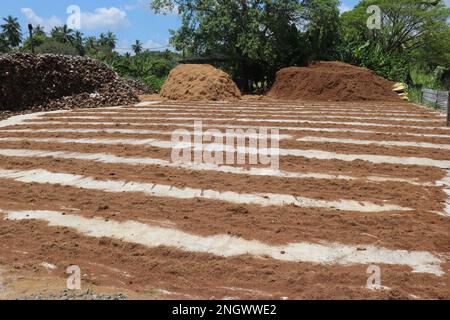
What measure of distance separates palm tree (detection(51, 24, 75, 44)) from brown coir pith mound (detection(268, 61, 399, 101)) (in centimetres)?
5203

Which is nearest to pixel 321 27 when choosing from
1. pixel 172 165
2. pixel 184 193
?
pixel 172 165

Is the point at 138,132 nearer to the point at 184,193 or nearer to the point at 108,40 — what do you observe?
the point at 184,193

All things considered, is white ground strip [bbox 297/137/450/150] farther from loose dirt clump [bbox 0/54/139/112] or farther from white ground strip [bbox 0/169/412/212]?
loose dirt clump [bbox 0/54/139/112]

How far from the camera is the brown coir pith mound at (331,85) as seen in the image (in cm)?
1438

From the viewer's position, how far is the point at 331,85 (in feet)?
48.6

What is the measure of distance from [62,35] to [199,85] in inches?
2088

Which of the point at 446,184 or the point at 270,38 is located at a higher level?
the point at 270,38

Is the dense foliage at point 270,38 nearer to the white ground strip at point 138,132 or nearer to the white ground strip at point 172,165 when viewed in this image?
the white ground strip at point 138,132

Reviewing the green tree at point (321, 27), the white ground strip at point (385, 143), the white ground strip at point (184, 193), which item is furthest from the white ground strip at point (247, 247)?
the green tree at point (321, 27)

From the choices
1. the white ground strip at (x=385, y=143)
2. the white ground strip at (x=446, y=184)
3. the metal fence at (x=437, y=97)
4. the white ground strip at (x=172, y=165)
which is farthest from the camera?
the metal fence at (x=437, y=97)

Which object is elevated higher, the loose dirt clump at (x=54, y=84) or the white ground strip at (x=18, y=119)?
the loose dirt clump at (x=54, y=84)

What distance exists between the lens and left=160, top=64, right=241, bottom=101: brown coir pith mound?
565 inches

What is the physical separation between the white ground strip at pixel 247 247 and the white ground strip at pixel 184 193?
78 centimetres

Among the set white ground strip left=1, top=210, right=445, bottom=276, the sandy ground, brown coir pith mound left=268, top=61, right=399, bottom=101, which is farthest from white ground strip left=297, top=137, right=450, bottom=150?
Result: brown coir pith mound left=268, top=61, right=399, bottom=101
